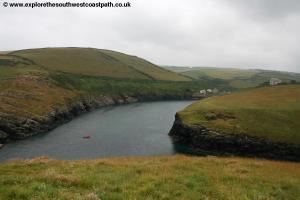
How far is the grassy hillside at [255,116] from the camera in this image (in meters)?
84.8

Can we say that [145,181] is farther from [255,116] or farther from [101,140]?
[255,116]

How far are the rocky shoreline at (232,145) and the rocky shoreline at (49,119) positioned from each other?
1467 inches

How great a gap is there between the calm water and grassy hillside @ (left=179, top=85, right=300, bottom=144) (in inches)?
459

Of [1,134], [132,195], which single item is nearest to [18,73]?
[1,134]

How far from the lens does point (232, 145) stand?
82688 millimetres

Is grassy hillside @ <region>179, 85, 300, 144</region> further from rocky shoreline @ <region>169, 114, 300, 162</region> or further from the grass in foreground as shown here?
the grass in foreground

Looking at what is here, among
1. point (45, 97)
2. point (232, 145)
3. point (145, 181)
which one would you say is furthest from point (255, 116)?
point (145, 181)

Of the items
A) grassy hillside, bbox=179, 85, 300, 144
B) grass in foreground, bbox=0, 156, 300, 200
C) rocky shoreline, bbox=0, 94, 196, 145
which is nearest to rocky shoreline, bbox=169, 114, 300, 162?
grassy hillside, bbox=179, 85, 300, 144

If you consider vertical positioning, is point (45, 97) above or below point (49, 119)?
above

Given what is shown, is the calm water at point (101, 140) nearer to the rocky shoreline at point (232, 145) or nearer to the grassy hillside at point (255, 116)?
the rocky shoreline at point (232, 145)

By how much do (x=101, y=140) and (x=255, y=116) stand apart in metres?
38.9

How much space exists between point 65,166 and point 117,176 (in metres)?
5.62

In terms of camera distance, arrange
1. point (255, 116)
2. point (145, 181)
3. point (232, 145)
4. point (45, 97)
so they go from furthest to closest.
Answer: point (45, 97) < point (255, 116) < point (232, 145) < point (145, 181)

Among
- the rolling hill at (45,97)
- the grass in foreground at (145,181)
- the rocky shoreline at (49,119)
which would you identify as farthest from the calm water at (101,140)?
the grass in foreground at (145,181)
